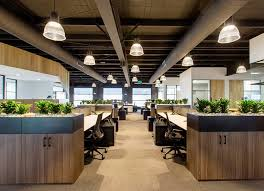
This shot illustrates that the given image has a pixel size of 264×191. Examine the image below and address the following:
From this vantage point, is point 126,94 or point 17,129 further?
point 126,94

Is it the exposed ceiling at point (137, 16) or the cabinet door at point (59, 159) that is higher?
the exposed ceiling at point (137, 16)

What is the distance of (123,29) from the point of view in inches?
221

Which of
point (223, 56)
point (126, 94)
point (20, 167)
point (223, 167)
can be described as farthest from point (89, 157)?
point (126, 94)

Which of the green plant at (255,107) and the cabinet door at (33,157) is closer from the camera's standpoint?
the cabinet door at (33,157)

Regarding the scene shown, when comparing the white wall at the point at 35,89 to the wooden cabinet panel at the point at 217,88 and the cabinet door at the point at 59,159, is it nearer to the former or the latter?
the wooden cabinet panel at the point at 217,88

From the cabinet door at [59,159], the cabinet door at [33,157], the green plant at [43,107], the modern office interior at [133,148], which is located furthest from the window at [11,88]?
the cabinet door at [59,159]

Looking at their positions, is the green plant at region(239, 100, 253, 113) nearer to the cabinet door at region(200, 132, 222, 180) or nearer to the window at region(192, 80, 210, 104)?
the cabinet door at region(200, 132, 222, 180)

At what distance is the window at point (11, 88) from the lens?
38.4 feet

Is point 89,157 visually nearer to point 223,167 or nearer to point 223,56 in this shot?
point 223,167

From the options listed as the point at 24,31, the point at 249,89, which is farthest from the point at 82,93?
the point at 24,31

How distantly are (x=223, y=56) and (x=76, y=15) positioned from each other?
20.6ft

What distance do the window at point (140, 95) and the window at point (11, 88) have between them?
42.8ft

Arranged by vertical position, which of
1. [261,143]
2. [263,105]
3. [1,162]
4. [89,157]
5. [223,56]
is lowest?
[89,157]

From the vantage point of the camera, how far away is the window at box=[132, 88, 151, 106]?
78.2 ft
